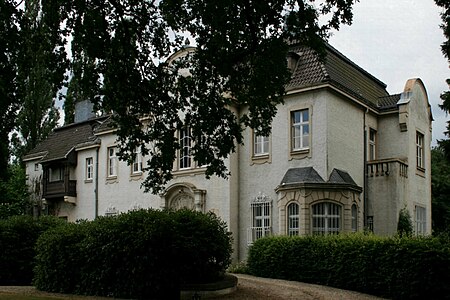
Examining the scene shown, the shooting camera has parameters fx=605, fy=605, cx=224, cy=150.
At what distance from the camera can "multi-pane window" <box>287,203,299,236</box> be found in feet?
78.4

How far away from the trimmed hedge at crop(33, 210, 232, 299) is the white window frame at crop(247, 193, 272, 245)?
8937mm

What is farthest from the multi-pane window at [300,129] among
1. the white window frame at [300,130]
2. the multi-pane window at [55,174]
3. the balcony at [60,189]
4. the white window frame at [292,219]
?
the multi-pane window at [55,174]

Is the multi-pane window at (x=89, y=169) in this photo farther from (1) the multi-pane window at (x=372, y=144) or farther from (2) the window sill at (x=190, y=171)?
(1) the multi-pane window at (x=372, y=144)

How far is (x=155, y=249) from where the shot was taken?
50.5 feet

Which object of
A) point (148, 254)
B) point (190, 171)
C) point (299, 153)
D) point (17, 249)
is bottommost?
point (17, 249)

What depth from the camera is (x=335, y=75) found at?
25781 millimetres

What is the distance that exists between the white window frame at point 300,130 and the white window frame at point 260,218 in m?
2.62

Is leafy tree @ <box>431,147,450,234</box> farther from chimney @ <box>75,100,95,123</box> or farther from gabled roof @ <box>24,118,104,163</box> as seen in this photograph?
chimney @ <box>75,100,95,123</box>

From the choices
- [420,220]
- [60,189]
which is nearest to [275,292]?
[420,220]

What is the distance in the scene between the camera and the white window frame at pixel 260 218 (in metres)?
25.5

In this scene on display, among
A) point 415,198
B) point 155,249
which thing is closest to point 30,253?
point 155,249

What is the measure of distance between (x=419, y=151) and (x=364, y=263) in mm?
12965

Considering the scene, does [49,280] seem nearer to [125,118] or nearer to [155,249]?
[155,249]

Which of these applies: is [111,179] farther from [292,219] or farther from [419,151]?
[419,151]
